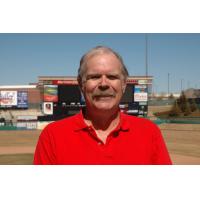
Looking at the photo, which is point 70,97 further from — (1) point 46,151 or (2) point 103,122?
(1) point 46,151

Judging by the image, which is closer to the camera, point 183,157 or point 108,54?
point 108,54

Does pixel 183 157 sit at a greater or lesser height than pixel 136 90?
lesser

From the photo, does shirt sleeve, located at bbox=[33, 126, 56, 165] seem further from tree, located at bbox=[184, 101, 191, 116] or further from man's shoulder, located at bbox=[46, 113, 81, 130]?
tree, located at bbox=[184, 101, 191, 116]

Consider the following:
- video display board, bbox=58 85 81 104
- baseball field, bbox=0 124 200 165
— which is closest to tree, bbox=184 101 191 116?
baseball field, bbox=0 124 200 165

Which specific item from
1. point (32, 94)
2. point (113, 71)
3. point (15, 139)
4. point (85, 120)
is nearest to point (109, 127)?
point (85, 120)

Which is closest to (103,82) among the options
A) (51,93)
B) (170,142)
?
(170,142)

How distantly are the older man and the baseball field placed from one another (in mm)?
14052

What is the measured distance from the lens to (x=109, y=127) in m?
2.14

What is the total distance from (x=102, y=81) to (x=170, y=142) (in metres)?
22.0

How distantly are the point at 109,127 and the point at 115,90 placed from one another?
0.22 m

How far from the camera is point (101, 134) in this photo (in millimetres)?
2109

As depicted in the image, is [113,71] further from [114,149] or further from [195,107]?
[195,107]
